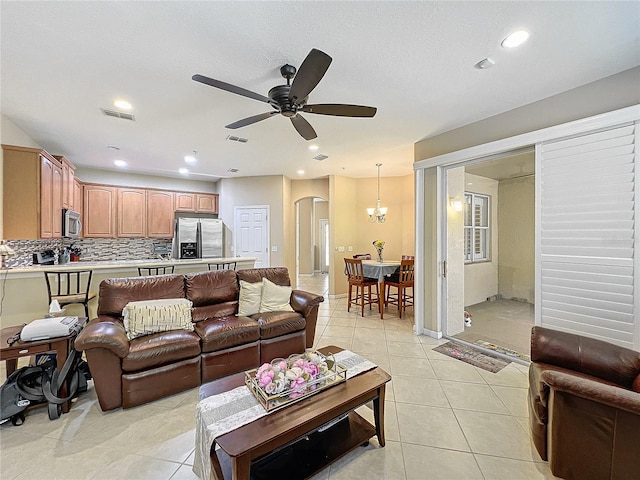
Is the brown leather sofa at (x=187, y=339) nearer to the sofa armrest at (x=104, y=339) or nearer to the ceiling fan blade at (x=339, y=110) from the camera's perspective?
the sofa armrest at (x=104, y=339)

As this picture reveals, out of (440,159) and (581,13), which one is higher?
(581,13)

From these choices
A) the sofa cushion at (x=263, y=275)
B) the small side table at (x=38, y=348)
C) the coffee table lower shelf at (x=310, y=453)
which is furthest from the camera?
the sofa cushion at (x=263, y=275)

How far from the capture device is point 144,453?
1.81m

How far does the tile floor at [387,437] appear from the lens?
1.67 m

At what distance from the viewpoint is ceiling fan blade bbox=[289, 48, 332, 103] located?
160 centimetres

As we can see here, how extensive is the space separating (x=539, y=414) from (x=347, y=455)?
4.07 ft

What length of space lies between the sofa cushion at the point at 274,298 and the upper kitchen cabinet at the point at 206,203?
4099mm

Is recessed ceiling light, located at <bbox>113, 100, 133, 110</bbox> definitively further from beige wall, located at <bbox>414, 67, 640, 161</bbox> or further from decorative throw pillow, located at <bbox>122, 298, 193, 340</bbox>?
beige wall, located at <bbox>414, 67, 640, 161</bbox>

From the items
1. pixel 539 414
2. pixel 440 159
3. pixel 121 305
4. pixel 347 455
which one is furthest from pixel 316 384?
pixel 440 159

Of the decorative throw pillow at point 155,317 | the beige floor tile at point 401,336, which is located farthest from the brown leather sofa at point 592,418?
the decorative throw pillow at point 155,317

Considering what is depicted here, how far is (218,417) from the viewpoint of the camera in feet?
4.87

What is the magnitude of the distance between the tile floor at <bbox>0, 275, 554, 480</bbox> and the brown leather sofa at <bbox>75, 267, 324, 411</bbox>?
19 cm

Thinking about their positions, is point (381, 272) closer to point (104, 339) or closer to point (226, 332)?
point (226, 332)

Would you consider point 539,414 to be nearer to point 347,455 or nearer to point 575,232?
point 347,455
